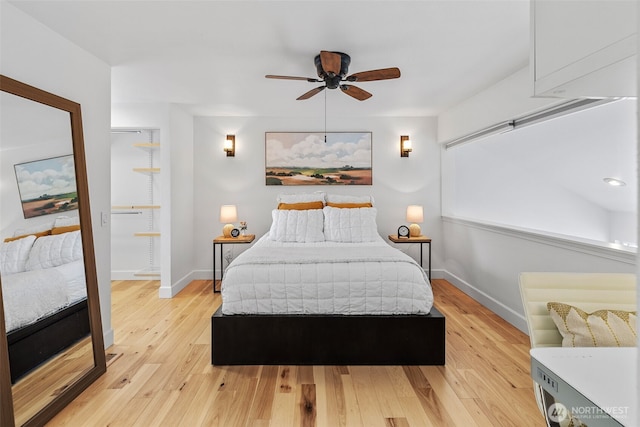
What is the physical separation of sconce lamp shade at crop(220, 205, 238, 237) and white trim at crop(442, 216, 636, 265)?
122 inches

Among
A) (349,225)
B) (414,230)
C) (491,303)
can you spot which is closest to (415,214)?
(414,230)

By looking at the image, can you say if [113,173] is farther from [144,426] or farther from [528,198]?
[528,198]

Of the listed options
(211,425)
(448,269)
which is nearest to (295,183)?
(448,269)

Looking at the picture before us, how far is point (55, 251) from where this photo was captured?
6.87 ft

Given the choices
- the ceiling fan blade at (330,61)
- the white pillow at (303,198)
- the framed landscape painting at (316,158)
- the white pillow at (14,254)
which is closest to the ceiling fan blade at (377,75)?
the ceiling fan blade at (330,61)

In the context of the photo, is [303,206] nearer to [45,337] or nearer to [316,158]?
[316,158]

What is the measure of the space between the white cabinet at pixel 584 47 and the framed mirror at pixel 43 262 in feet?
7.98

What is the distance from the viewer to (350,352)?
8.09ft

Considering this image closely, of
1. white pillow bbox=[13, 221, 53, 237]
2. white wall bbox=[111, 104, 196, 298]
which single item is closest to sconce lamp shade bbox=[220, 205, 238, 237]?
white wall bbox=[111, 104, 196, 298]

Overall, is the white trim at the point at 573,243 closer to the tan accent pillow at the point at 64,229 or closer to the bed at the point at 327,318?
the bed at the point at 327,318

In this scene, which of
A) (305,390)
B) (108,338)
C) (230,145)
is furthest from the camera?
(230,145)

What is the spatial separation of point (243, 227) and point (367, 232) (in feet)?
5.90

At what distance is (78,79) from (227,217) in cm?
232

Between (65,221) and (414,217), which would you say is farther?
(414,217)
